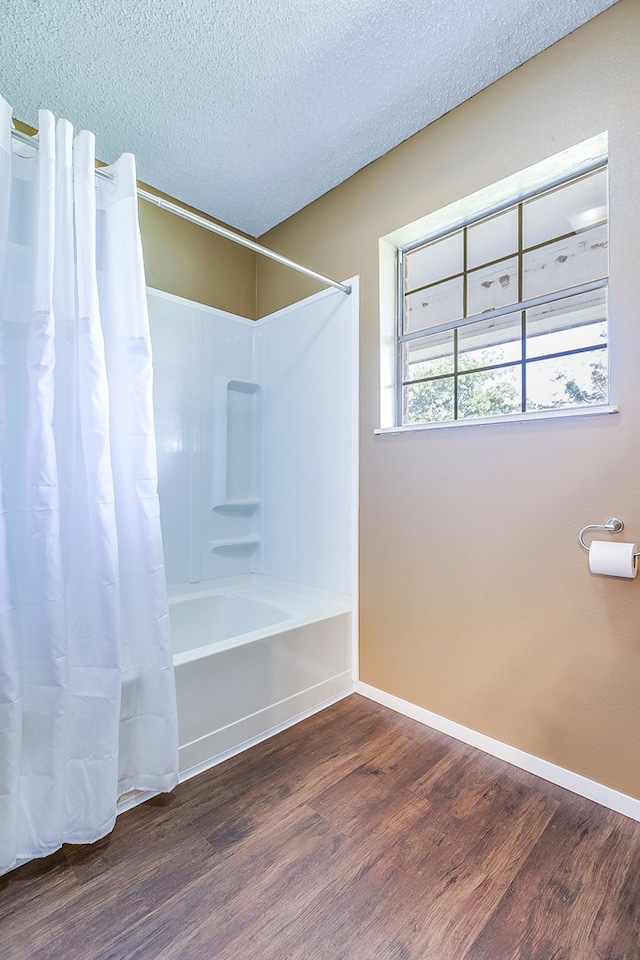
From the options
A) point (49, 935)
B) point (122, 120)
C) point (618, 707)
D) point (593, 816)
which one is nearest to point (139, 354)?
point (122, 120)

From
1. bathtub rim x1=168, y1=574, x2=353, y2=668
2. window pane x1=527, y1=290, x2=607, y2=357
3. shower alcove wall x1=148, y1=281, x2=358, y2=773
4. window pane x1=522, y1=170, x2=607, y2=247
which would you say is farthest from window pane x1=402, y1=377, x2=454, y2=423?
bathtub rim x1=168, y1=574, x2=353, y2=668

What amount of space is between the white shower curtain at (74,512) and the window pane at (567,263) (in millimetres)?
1465

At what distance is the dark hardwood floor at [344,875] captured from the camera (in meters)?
1.06

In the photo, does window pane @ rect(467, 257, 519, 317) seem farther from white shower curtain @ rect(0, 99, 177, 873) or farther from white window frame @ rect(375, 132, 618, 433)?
white shower curtain @ rect(0, 99, 177, 873)

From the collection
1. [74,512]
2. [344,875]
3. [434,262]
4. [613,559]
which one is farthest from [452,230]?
[344,875]

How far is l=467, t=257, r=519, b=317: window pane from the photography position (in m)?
1.86

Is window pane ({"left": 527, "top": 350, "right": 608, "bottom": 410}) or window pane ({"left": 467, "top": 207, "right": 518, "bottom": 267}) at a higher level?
window pane ({"left": 467, "top": 207, "right": 518, "bottom": 267})

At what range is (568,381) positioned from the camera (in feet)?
5.59

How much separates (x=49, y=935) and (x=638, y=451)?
2034 mm

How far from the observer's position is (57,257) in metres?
1.32

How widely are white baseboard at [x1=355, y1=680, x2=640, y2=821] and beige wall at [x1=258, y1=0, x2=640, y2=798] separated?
34 mm

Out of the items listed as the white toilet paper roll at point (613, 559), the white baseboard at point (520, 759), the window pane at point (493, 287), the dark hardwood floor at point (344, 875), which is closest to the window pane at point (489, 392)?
the window pane at point (493, 287)

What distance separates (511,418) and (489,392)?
0.26 meters

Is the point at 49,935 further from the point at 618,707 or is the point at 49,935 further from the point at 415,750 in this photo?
the point at 618,707
